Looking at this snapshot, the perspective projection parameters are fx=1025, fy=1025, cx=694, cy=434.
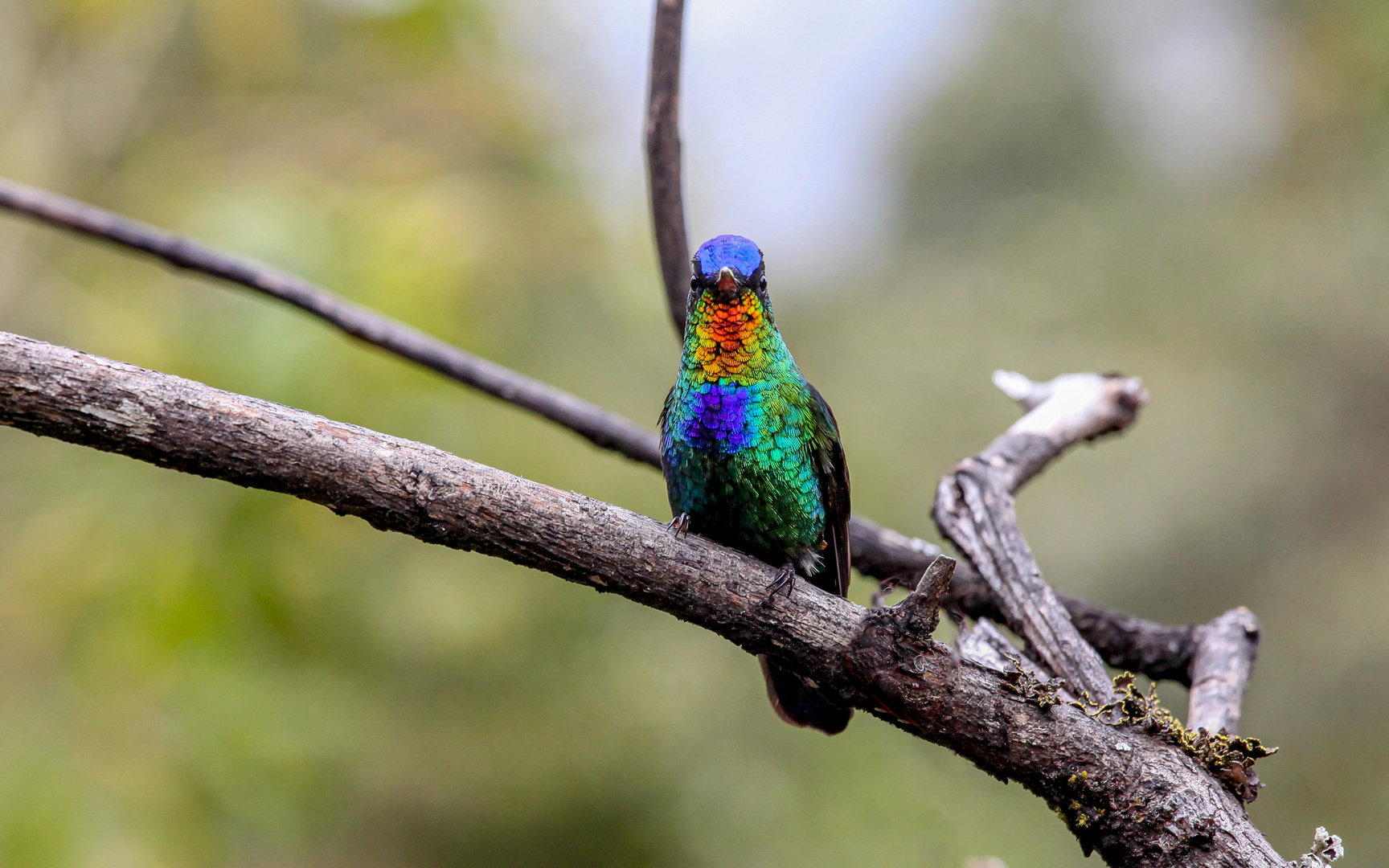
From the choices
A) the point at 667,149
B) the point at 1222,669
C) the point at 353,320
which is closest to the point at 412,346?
the point at 353,320

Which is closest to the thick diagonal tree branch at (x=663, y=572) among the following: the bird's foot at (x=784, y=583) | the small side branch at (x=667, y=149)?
the bird's foot at (x=784, y=583)

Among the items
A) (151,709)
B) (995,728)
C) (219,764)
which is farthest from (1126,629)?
(151,709)

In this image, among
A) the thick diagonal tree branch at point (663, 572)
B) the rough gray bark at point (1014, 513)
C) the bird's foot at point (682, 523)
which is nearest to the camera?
the thick diagonal tree branch at point (663, 572)

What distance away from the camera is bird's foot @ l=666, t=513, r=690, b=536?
294 centimetres

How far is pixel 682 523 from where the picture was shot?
3.07 meters

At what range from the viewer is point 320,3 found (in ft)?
24.9

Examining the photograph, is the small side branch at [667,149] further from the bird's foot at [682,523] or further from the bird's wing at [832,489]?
the bird's foot at [682,523]

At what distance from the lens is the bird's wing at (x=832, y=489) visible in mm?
3369

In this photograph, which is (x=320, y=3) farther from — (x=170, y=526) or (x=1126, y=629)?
(x=1126, y=629)

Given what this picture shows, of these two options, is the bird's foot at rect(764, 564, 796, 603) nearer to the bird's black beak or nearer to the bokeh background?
the bird's black beak

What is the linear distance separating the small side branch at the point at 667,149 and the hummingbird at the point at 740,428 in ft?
2.51

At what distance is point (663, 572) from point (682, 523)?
58 cm

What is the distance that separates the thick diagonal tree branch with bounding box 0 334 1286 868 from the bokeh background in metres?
2.93

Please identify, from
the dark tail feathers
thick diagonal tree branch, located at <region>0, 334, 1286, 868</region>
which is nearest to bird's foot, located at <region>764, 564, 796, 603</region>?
thick diagonal tree branch, located at <region>0, 334, 1286, 868</region>
